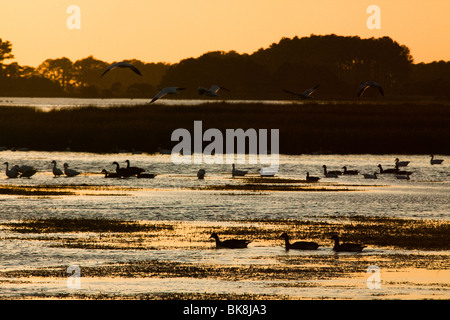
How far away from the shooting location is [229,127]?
55219 millimetres

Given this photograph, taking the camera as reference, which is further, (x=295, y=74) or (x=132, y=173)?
(x=295, y=74)

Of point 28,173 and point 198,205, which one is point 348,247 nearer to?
point 198,205

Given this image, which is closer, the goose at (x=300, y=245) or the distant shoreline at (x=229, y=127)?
the goose at (x=300, y=245)

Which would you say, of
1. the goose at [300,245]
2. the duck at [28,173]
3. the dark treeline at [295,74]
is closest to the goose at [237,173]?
the duck at [28,173]

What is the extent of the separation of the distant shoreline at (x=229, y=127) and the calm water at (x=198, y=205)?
3153mm

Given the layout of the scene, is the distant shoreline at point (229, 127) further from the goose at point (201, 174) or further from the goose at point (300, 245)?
the goose at point (300, 245)

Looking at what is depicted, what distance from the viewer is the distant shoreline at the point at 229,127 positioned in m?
51.2

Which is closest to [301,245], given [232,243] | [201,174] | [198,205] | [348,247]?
[348,247]

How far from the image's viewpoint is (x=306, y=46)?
194 m

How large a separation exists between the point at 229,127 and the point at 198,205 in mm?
29400

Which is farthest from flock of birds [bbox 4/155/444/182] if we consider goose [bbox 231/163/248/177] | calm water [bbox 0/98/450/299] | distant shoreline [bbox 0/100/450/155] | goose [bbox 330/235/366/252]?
goose [bbox 330/235/366/252]

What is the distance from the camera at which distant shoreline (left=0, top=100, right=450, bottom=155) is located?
51219 millimetres

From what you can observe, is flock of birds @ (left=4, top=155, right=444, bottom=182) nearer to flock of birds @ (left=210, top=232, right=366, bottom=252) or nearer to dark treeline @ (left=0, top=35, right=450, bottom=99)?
flock of birds @ (left=210, top=232, right=366, bottom=252)
